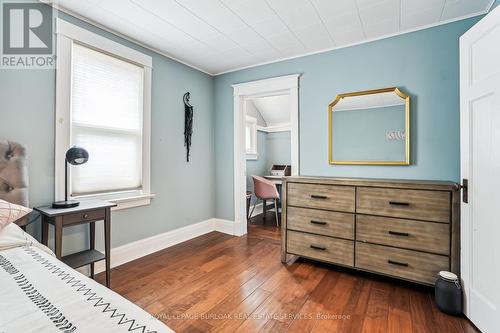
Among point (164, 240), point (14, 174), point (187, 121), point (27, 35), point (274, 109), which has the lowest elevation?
point (164, 240)

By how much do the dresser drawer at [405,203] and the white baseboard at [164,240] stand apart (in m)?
1.95

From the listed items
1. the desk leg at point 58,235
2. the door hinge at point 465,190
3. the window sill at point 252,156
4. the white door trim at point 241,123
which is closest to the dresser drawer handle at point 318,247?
the door hinge at point 465,190

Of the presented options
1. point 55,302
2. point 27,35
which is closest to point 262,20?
point 27,35

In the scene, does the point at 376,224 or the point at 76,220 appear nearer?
the point at 76,220

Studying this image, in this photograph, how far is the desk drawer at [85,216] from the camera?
1.88 m

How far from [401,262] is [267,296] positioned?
3.90 feet

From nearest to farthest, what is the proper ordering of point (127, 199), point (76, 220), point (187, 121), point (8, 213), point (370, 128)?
point (8, 213)
point (76, 220)
point (127, 199)
point (370, 128)
point (187, 121)

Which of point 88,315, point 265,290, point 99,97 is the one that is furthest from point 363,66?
point 88,315

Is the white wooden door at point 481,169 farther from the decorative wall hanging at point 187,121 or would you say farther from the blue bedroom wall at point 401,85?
the decorative wall hanging at point 187,121

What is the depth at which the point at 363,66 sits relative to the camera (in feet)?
9.06

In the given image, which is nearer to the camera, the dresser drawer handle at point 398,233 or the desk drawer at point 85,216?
the desk drawer at point 85,216

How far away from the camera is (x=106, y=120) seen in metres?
2.51

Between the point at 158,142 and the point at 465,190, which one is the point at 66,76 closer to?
the point at 158,142

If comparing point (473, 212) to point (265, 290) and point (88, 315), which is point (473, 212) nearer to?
point (265, 290)
